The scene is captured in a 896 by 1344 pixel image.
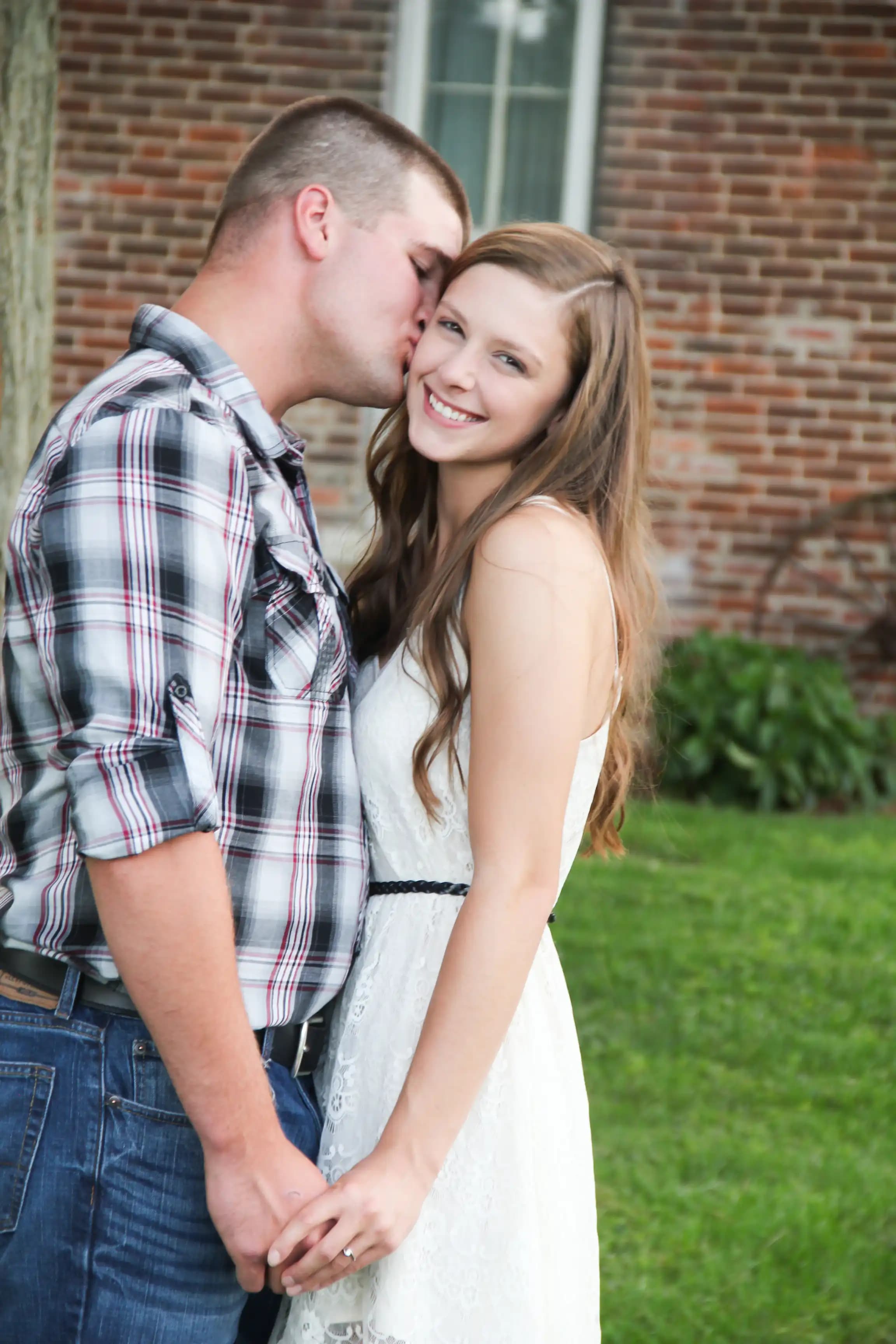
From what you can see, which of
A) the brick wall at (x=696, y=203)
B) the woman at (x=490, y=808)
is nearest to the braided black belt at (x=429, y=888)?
the woman at (x=490, y=808)

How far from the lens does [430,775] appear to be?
5.94 ft

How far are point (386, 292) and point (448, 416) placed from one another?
20 centimetres

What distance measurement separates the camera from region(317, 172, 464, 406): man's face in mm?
1952

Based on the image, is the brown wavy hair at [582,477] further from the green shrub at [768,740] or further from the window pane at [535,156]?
the window pane at [535,156]

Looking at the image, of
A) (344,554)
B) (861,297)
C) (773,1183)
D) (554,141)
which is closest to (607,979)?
(773,1183)

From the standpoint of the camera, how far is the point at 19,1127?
156cm

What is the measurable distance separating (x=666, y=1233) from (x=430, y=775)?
5.84 ft

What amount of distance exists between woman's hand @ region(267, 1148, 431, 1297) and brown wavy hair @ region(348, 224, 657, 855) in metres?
0.44

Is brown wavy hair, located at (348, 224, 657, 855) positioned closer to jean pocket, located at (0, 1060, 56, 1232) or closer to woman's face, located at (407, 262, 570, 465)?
woman's face, located at (407, 262, 570, 465)

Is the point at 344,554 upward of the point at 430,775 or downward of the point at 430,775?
downward

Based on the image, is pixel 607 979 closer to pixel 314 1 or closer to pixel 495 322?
pixel 495 322

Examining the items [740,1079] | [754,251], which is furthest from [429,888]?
[754,251]

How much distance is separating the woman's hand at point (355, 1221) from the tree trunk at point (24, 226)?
5.75 feet

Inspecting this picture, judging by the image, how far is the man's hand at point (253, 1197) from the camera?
4.95 ft
